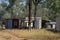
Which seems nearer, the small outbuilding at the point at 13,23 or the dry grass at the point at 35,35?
the dry grass at the point at 35,35

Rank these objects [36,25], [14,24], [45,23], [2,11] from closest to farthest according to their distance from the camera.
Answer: [36,25] < [14,24] < [45,23] < [2,11]

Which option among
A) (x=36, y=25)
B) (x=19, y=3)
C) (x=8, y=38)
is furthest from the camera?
(x=19, y=3)

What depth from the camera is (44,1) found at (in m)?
50.8

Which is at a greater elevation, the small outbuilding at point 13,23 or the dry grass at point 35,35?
the dry grass at point 35,35

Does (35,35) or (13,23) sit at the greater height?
(35,35)

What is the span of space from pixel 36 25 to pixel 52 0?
8.80 meters

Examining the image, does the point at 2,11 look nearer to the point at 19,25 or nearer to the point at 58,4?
the point at 19,25

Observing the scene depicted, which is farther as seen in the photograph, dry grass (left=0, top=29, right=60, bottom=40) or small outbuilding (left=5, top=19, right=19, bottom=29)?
small outbuilding (left=5, top=19, right=19, bottom=29)

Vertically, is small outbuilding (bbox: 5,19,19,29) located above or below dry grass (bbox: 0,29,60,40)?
below

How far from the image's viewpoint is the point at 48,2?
51.4 m

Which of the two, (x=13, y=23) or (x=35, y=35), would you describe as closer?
(x=35, y=35)

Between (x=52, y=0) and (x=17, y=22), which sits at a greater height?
(x=52, y=0)

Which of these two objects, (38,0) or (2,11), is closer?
(38,0)

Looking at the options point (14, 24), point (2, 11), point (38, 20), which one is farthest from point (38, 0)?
point (2, 11)
